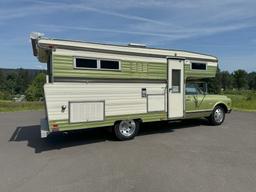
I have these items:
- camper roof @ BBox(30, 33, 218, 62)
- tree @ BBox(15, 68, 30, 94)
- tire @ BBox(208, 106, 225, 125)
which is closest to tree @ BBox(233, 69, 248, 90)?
tree @ BBox(15, 68, 30, 94)

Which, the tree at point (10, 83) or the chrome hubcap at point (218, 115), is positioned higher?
the tree at point (10, 83)

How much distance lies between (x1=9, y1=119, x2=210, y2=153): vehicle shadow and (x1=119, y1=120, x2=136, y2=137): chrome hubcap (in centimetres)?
39

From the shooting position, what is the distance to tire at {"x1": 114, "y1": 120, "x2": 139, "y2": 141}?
8.04 meters

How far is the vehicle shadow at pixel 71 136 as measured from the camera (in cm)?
775

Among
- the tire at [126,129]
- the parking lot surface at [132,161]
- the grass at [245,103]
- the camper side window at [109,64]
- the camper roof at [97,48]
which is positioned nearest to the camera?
the parking lot surface at [132,161]

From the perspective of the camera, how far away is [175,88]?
925cm

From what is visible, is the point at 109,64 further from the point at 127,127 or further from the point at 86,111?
the point at 127,127

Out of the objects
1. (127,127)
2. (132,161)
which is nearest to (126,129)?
(127,127)

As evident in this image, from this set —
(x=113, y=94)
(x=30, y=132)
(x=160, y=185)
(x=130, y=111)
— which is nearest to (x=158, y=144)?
(x=130, y=111)

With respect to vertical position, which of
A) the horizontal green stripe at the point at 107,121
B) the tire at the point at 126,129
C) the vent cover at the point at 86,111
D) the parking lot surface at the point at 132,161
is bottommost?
the parking lot surface at the point at 132,161

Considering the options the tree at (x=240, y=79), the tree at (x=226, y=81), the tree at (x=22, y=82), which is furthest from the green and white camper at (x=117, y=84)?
the tree at (x=22, y=82)

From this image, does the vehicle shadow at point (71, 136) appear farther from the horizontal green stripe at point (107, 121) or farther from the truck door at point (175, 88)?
the truck door at point (175, 88)

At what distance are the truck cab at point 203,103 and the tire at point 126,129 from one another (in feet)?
7.52

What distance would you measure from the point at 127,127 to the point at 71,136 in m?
1.94
